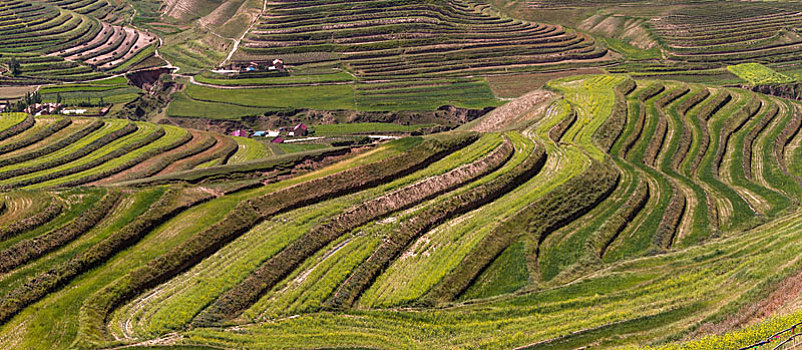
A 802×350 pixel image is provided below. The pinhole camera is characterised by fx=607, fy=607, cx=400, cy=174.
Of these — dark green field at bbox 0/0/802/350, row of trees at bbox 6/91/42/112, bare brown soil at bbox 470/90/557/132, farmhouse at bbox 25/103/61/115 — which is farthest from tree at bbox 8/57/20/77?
bare brown soil at bbox 470/90/557/132

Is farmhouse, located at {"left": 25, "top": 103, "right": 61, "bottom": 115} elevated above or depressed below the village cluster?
above

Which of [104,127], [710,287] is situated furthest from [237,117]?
[710,287]

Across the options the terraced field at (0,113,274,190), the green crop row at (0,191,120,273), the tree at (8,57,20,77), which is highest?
the tree at (8,57,20,77)

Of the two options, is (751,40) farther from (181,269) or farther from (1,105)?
(1,105)

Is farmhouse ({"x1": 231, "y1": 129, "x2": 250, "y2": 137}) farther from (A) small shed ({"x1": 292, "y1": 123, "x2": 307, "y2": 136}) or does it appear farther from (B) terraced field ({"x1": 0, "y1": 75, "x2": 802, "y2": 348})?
(B) terraced field ({"x1": 0, "y1": 75, "x2": 802, "y2": 348})

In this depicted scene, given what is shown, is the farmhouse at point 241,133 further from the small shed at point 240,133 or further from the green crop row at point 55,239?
the green crop row at point 55,239

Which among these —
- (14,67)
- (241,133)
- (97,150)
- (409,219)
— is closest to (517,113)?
(409,219)
